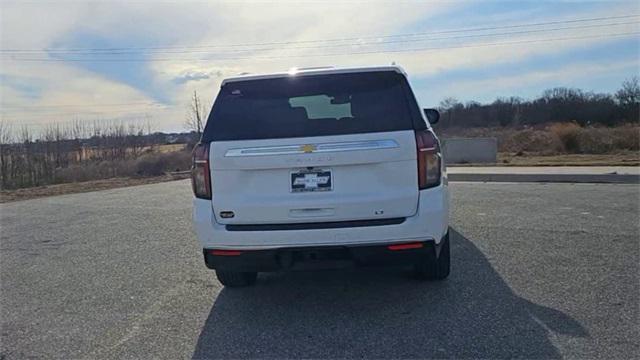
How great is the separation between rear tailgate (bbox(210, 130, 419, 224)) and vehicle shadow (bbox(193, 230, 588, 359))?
32.1 inches

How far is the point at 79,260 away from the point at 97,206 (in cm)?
633

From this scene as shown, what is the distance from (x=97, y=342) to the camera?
3.51 meters

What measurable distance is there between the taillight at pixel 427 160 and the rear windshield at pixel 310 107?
15 centimetres

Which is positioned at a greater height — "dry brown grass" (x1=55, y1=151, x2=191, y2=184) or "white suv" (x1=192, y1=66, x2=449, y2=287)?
"white suv" (x1=192, y1=66, x2=449, y2=287)

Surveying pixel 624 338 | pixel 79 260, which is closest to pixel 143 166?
pixel 79 260

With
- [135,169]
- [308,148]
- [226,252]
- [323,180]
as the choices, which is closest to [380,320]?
[323,180]

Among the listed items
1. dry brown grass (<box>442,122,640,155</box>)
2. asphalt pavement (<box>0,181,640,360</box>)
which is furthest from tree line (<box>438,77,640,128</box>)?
asphalt pavement (<box>0,181,640,360</box>)

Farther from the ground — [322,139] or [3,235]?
[322,139]

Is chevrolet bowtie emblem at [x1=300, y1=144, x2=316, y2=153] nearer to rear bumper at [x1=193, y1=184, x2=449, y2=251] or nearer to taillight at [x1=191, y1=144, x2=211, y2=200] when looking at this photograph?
rear bumper at [x1=193, y1=184, x2=449, y2=251]

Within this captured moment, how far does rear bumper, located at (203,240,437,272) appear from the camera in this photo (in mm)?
3418

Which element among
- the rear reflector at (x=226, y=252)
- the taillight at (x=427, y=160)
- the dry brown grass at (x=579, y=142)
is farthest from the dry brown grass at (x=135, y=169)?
the taillight at (x=427, y=160)

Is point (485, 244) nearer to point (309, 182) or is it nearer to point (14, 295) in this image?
point (309, 182)

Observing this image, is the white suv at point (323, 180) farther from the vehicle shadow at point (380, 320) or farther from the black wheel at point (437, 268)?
the black wheel at point (437, 268)

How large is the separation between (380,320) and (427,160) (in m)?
1.24
